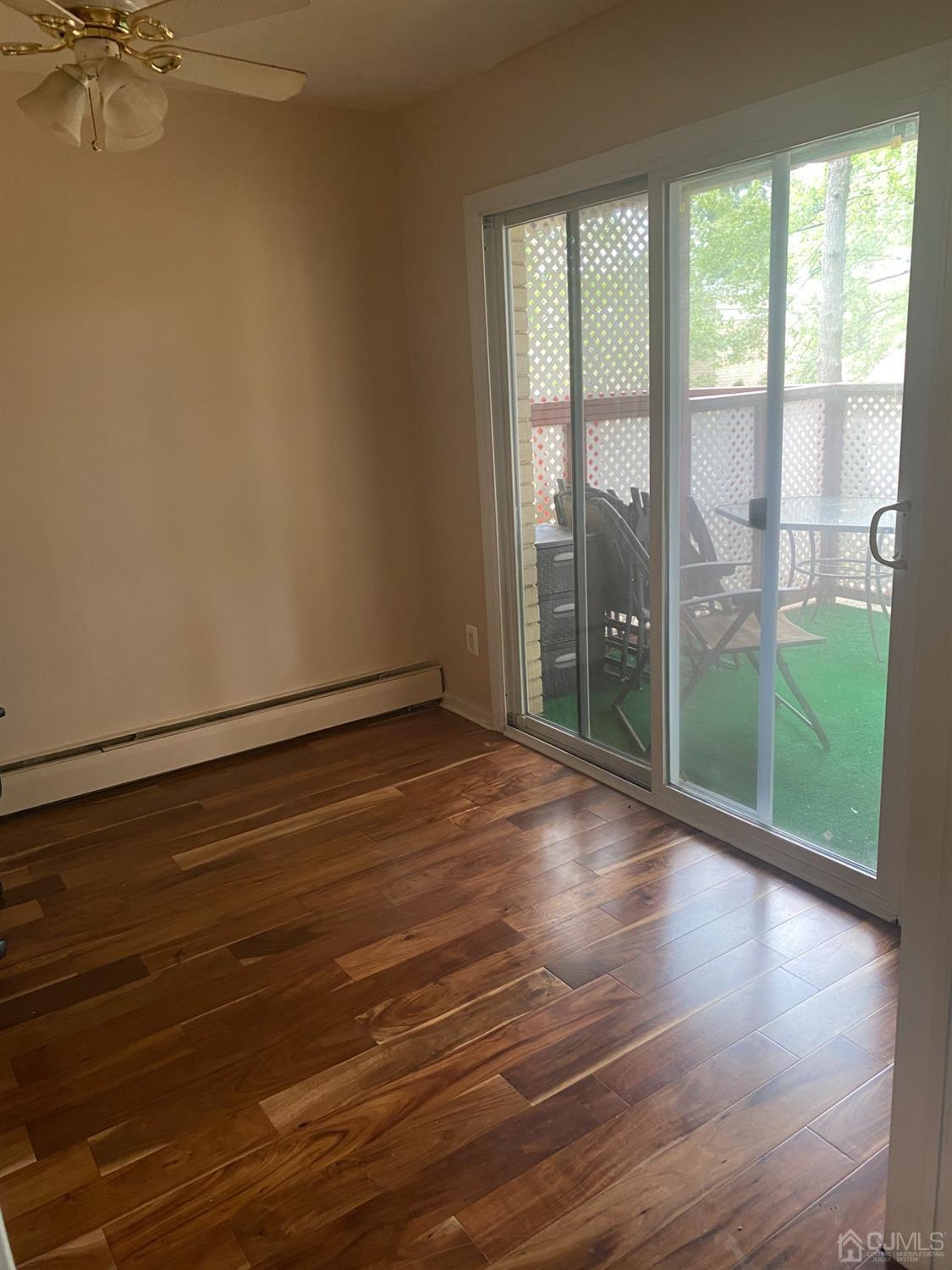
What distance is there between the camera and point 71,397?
10.8ft

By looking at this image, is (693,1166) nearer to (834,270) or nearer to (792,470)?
(792,470)

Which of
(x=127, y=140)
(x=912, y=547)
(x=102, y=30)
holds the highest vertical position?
(x=102, y=30)

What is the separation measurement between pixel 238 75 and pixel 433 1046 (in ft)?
7.01

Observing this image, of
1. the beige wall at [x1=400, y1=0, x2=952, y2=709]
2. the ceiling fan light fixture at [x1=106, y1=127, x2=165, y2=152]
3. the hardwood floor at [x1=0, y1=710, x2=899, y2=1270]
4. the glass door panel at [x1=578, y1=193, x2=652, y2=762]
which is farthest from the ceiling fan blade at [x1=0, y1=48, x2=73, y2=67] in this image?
the hardwood floor at [x1=0, y1=710, x2=899, y2=1270]

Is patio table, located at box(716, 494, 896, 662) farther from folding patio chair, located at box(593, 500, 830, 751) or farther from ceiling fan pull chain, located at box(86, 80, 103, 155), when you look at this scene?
ceiling fan pull chain, located at box(86, 80, 103, 155)

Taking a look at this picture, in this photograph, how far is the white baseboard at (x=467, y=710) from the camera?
4020 millimetres

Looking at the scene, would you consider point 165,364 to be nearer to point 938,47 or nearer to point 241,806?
point 241,806

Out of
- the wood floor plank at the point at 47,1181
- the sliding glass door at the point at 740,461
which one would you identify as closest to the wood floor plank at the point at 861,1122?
the sliding glass door at the point at 740,461

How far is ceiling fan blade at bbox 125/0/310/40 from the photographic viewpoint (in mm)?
1664

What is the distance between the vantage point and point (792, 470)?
253 centimetres

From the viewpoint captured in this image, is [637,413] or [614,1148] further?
[637,413]

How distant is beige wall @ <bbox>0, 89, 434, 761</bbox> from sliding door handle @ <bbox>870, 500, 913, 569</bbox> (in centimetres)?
224

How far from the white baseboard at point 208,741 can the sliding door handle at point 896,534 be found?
232cm

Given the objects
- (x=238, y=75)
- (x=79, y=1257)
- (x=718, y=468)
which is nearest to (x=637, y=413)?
(x=718, y=468)
